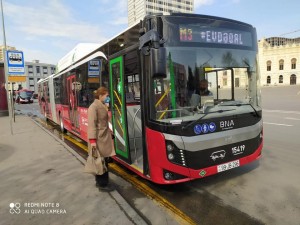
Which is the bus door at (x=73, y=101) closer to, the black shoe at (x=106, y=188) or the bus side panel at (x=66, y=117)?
the bus side panel at (x=66, y=117)

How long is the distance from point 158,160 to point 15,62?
11.3 m

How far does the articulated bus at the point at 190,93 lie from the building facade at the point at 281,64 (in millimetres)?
89009

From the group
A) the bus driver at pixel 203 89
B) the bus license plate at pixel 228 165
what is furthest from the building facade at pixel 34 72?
the bus license plate at pixel 228 165

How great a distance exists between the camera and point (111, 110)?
6012 mm

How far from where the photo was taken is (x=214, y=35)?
14.7 ft

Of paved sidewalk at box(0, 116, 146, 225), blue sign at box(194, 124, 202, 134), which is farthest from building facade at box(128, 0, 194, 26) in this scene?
blue sign at box(194, 124, 202, 134)

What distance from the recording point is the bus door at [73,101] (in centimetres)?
912

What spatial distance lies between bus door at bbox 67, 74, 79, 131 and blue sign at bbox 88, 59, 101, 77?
74.9 inches

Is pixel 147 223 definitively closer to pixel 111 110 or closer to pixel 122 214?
pixel 122 214

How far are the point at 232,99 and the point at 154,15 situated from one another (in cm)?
201

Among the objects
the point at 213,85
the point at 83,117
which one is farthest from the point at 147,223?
the point at 83,117

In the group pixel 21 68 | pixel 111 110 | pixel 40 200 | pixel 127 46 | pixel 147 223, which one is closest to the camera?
pixel 147 223

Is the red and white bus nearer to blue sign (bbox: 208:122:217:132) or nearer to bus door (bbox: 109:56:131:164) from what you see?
bus door (bbox: 109:56:131:164)

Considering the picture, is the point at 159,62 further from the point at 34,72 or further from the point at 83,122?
the point at 34,72
